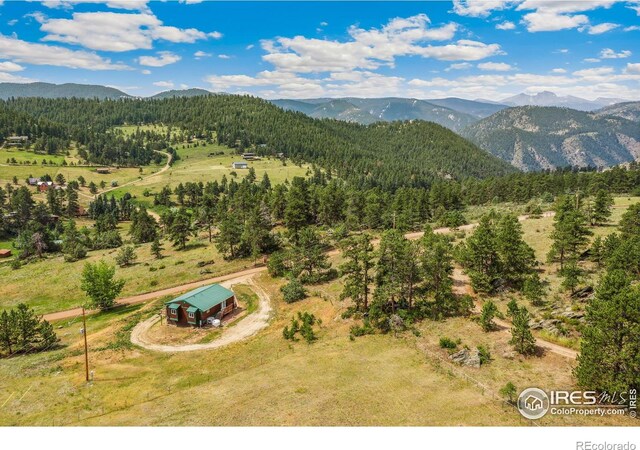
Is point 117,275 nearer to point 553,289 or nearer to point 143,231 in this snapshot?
point 143,231

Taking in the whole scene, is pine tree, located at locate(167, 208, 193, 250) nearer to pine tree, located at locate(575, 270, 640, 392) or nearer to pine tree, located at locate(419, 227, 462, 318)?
pine tree, located at locate(419, 227, 462, 318)

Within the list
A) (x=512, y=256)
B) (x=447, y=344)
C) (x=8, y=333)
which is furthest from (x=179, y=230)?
(x=512, y=256)

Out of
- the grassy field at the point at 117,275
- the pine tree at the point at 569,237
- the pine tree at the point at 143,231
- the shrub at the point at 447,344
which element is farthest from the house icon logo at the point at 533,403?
the pine tree at the point at 143,231

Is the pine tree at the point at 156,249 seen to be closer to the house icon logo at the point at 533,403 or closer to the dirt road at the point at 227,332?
the dirt road at the point at 227,332

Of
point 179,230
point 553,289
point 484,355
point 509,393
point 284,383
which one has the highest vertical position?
point 553,289

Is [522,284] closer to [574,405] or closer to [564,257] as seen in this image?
[564,257]

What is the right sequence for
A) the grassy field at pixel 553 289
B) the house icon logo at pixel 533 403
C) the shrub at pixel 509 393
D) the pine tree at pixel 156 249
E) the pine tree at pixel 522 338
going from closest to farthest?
the house icon logo at pixel 533 403 < the shrub at pixel 509 393 < the pine tree at pixel 522 338 < the grassy field at pixel 553 289 < the pine tree at pixel 156 249

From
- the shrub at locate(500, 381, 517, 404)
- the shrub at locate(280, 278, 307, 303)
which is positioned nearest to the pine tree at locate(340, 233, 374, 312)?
the shrub at locate(280, 278, 307, 303)
